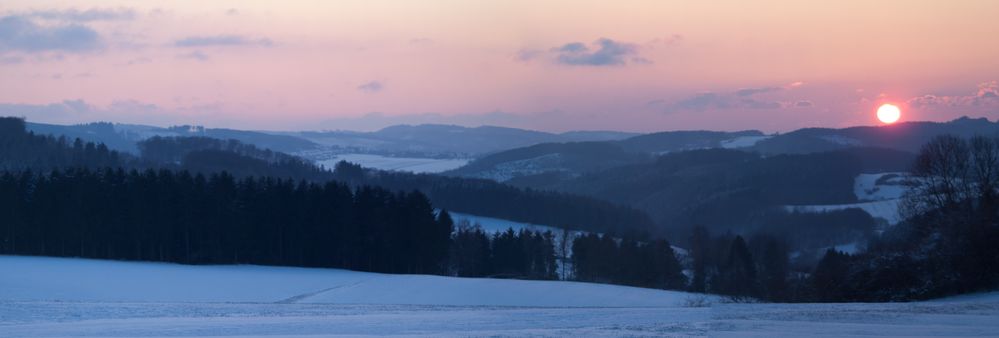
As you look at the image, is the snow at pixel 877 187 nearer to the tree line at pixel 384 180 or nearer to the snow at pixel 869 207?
the snow at pixel 869 207

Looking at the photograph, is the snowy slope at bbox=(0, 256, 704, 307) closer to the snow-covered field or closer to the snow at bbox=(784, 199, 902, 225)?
the snow-covered field

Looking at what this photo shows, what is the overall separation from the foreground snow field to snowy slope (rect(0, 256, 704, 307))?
9 cm

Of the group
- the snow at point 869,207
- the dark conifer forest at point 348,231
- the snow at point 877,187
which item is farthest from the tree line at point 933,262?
the snow at point 877,187

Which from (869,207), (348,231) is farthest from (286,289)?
(869,207)

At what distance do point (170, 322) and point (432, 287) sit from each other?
22.7 metres

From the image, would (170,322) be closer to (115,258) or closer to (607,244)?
(115,258)

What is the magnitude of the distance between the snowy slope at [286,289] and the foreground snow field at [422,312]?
0.09 metres

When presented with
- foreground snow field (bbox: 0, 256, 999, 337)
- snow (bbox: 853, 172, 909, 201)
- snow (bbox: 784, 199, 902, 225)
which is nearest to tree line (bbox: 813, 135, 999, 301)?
foreground snow field (bbox: 0, 256, 999, 337)

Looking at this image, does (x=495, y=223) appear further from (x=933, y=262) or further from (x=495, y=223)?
(x=933, y=262)

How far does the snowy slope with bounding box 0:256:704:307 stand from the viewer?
4488 cm

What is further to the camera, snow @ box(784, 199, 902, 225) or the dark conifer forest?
snow @ box(784, 199, 902, 225)

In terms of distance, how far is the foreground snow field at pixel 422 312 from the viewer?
24.7 meters

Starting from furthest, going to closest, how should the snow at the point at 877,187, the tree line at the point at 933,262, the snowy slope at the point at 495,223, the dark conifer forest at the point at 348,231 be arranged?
the snow at the point at 877,187 → the snowy slope at the point at 495,223 → the dark conifer forest at the point at 348,231 → the tree line at the point at 933,262

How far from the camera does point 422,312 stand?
3338 cm
